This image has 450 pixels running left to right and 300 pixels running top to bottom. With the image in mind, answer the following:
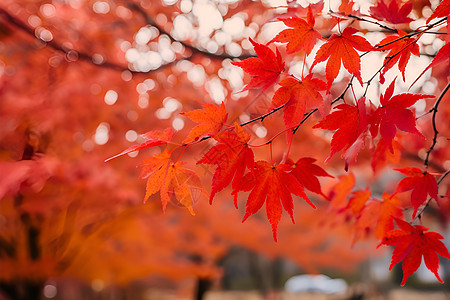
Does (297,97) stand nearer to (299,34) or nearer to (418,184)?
(299,34)

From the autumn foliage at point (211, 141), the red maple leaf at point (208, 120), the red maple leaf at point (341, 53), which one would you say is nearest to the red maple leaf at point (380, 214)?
the autumn foliage at point (211, 141)

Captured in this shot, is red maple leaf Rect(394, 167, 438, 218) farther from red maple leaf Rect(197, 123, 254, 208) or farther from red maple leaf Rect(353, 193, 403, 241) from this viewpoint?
red maple leaf Rect(197, 123, 254, 208)

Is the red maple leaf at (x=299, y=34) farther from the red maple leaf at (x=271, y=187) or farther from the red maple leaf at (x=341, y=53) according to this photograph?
the red maple leaf at (x=271, y=187)

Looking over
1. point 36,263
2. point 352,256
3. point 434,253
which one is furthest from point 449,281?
point 434,253

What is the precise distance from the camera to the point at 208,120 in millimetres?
873

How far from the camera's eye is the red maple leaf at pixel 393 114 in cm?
84

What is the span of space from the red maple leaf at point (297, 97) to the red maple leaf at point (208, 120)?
0.13 meters

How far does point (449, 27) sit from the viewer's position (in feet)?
2.44

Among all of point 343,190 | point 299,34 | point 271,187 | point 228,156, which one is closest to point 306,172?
point 271,187

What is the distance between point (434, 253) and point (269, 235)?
7.22m

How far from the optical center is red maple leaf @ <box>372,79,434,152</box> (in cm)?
84

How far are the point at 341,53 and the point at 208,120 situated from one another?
35cm

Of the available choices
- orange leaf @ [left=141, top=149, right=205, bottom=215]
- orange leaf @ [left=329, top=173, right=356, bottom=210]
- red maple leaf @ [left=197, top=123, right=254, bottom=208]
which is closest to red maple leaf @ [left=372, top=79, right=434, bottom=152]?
red maple leaf @ [left=197, top=123, right=254, bottom=208]

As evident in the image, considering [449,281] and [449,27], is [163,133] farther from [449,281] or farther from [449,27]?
[449,281]
